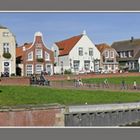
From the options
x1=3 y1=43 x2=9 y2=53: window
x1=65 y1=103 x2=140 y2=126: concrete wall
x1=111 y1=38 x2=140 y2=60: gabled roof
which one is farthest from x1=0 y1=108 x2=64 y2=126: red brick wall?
x1=111 y1=38 x2=140 y2=60: gabled roof

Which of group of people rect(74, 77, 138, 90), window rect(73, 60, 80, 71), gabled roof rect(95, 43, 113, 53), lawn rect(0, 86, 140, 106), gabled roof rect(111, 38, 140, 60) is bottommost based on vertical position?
lawn rect(0, 86, 140, 106)

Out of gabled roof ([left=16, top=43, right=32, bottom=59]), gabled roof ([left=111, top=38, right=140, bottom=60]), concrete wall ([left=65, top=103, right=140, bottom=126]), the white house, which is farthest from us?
Answer: gabled roof ([left=111, top=38, right=140, bottom=60])

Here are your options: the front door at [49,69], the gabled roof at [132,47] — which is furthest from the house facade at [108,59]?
the front door at [49,69]

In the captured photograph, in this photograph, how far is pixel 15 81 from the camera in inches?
764

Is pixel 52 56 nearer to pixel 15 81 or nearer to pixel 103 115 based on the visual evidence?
pixel 15 81

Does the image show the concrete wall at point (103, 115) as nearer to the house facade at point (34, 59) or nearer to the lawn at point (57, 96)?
the lawn at point (57, 96)

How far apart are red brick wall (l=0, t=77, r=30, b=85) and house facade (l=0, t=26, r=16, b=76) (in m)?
1.18

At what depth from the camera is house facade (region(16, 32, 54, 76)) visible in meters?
21.8

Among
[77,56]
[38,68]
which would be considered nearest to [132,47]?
[77,56]

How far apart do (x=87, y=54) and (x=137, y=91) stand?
424 centimetres

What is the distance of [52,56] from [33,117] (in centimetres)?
781

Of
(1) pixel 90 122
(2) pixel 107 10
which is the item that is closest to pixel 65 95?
(1) pixel 90 122

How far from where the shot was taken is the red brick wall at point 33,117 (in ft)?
48.8

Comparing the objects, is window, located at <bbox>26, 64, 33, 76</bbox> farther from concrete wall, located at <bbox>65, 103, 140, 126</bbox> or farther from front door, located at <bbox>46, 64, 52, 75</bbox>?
concrete wall, located at <bbox>65, 103, 140, 126</bbox>
